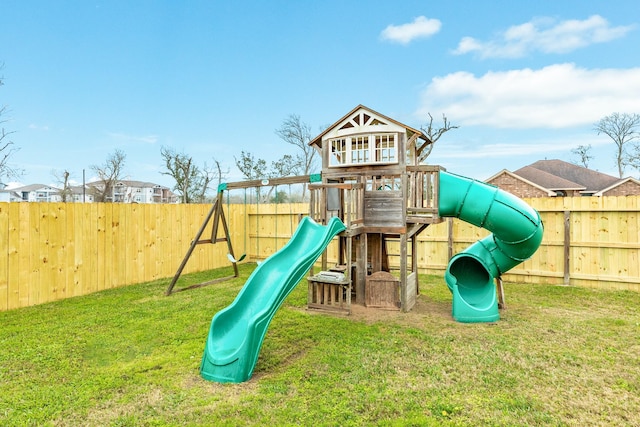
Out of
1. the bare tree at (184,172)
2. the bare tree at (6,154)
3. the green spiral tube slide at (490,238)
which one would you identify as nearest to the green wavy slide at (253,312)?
the green spiral tube slide at (490,238)

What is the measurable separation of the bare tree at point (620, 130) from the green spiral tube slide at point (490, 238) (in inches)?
1069

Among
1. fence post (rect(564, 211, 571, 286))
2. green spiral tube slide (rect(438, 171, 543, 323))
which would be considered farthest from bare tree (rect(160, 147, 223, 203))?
green spiral tube slide (rect(438, 171, 543, 323))

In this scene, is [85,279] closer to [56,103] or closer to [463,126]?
[56,103]

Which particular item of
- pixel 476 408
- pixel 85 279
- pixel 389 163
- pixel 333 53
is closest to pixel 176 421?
pixel 476 408

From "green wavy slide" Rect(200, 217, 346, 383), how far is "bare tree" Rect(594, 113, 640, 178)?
29647mm

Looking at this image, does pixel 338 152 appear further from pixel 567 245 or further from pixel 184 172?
pixel 184 172

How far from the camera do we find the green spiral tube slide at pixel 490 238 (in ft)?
16.4

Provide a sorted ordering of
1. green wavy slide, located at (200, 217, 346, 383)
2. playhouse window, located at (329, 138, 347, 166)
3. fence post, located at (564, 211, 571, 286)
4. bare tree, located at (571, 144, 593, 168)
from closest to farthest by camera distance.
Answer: green wavy slide, located at (200, 217, 346, 383) < playhouse window, located at (329, 138, 347, 166) < fence post, located at (564, 211, 571, 286) < bare tree, located at (571, 144, 593, 168)

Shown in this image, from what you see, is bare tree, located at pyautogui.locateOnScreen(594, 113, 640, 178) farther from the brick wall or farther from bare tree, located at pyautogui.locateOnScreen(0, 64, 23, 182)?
bare tree, located at pyautogui.locateOnScreen(0, 64, 23, 182)

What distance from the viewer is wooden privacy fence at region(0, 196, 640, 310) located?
→ 19.1 feet

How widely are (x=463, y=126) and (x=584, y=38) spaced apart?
393 inches

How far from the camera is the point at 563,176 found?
2292 centimetres

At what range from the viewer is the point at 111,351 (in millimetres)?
4004

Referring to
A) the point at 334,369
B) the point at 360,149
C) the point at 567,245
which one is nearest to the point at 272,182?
the point at 360,149
